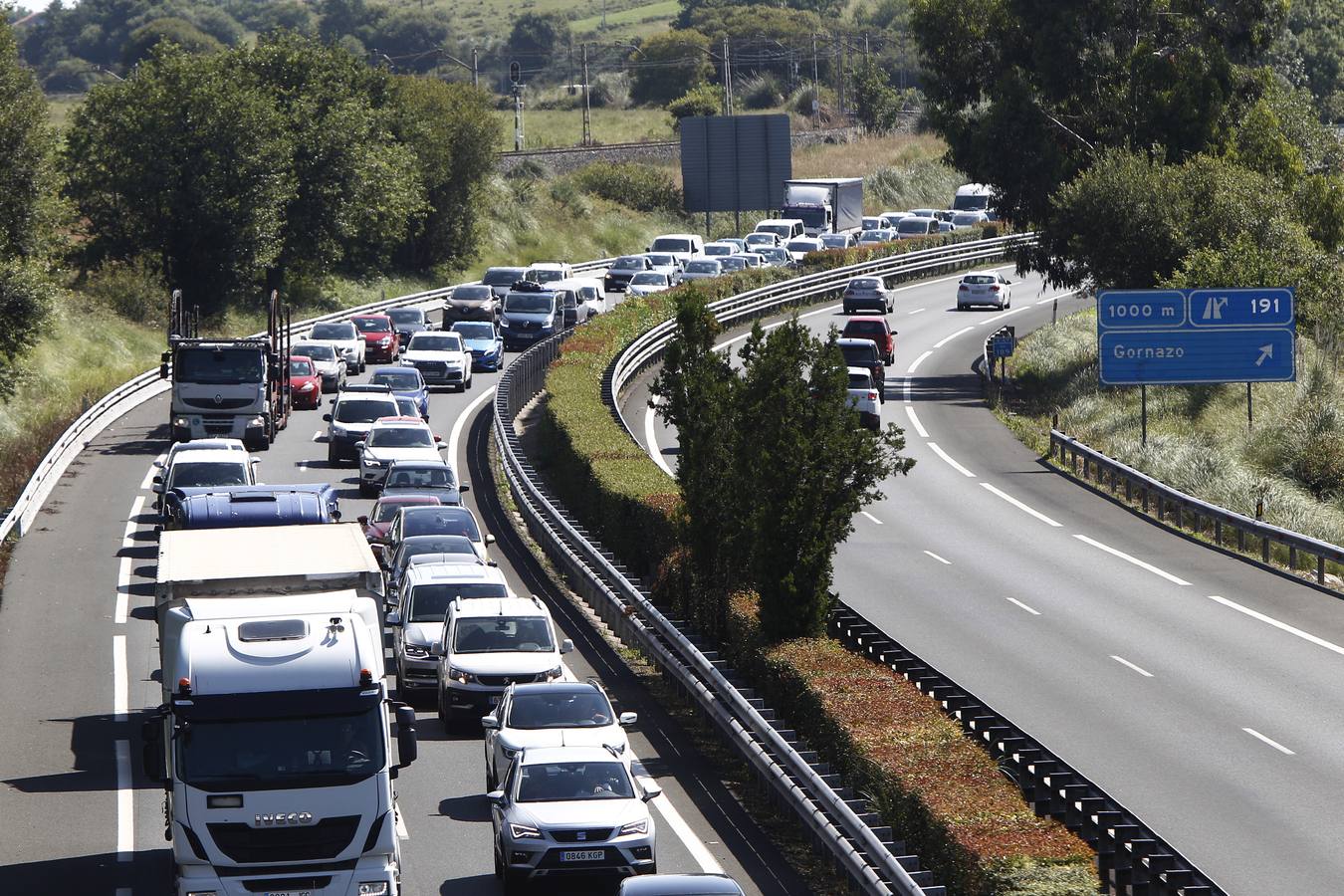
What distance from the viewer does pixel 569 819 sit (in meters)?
16.7

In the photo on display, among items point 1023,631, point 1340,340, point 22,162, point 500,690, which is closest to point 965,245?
point 1340,340

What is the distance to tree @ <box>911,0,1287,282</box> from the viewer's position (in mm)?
57812

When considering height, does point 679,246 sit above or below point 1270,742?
above

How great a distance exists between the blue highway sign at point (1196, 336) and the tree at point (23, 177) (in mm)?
29403

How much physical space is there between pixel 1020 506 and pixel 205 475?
17.5 meters

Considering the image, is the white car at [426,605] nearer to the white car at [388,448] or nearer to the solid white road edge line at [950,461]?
the white car at [388,448]

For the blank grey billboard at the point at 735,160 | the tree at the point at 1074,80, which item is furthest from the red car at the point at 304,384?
the blank grey billboard at the point at 735,160

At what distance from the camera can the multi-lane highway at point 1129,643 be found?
19000mm

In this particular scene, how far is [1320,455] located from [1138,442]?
423 centimetres

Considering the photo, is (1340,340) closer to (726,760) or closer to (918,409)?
(918,409)

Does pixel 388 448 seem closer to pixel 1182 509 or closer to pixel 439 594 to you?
pixel 439 594

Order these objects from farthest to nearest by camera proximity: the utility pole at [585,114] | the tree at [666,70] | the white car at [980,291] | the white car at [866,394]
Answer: the tree at [666,70]
the utility pole at [585,114]
the white car at [980,291]
the white car at [866,394]

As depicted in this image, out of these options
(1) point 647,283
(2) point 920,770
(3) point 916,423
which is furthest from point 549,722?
(1) point 647,283

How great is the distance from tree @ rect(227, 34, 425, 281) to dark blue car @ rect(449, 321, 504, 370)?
55.1ft
